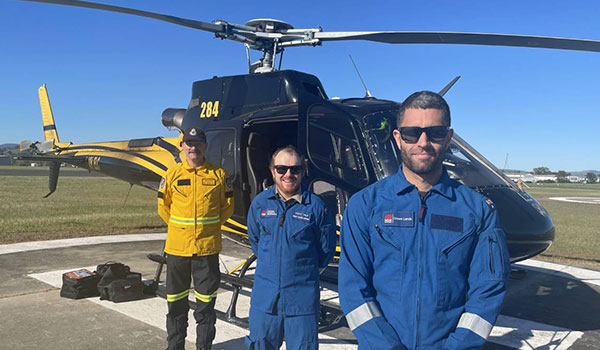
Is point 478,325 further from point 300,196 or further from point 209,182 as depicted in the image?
point 209,182

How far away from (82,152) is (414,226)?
9.02m

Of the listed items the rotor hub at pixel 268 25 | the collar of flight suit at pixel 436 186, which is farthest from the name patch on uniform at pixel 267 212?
the rotor hub at pixel 268 25

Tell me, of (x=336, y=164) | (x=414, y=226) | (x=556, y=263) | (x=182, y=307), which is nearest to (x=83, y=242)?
(x=182, y=307)

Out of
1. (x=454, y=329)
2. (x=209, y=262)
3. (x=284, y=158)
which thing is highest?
(x=284, y=158)

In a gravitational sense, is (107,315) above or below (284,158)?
below

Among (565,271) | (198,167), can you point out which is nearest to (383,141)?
(198,167)

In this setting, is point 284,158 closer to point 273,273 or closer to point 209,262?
point 273,273

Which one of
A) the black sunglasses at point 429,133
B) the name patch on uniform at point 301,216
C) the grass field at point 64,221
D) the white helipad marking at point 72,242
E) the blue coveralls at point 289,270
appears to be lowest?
the grass field at point 64,221

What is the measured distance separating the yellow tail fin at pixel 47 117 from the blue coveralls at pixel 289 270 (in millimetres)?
10586

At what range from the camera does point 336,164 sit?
455cm

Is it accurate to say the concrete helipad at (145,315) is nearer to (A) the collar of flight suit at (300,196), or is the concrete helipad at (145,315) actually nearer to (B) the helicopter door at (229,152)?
(B) the helicopter door at (229,152)

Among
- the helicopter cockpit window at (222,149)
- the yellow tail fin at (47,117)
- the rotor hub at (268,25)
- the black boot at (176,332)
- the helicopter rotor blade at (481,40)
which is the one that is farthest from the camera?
the yellow tail fin at (47,117)

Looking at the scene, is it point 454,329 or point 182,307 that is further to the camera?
point 182,307

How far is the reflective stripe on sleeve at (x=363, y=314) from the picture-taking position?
1.78 metres
